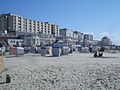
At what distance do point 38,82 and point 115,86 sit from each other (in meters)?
4.43

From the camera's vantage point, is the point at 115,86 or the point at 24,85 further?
the point at 24,85

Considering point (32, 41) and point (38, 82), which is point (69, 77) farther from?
point (32, 41)

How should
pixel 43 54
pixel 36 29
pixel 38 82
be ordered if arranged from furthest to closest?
pixel 36 29 → pixel 43 54 → pixel 38 82

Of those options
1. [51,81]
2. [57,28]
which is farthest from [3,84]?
[57,28]

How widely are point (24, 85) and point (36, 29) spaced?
13982 cm

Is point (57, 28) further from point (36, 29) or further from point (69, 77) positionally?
point (69, 77)

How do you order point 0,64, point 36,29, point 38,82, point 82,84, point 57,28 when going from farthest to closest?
1. point 57,28
2. point 36,29
3. point 0,64
4. point 38,82
5. point 82,84

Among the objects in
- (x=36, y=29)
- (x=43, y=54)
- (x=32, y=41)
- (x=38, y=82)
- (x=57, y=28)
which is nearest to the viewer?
(x=38, y=82)

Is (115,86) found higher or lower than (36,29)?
lower

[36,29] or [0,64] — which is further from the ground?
[36,29]

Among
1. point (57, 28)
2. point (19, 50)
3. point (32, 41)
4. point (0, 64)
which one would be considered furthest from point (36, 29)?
point (0, 64)

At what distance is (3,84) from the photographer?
44.6ft

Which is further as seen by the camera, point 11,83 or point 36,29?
point 36,29

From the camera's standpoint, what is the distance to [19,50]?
41594 mm
